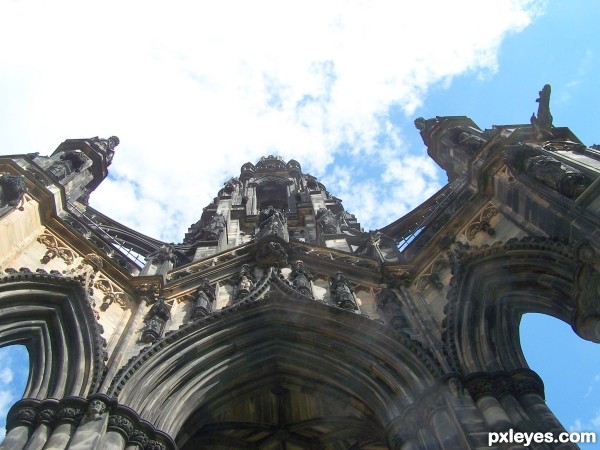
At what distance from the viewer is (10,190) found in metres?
10.4

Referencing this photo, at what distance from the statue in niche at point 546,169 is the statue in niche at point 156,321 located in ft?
20.0

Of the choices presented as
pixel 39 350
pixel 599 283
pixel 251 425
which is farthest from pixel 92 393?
pixel 599 283

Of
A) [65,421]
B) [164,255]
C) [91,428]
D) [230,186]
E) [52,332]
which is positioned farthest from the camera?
[230,186]

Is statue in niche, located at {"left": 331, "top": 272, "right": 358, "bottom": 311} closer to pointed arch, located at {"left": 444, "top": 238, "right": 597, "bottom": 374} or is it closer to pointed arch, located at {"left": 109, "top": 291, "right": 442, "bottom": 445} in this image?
pointed arch, located at {"left": 109, "top": 291, "right": 442, "bottom": 445}

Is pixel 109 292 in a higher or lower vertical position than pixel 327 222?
lower

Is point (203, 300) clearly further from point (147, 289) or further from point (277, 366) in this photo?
point (277, 366)

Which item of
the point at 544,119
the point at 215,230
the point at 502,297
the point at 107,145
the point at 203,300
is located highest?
the point at 107,145

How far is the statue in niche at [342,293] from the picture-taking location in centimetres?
1062

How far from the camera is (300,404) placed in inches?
414

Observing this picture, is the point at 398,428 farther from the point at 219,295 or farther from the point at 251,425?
→ the point at 219,295

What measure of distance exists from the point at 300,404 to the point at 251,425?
36.2 inches

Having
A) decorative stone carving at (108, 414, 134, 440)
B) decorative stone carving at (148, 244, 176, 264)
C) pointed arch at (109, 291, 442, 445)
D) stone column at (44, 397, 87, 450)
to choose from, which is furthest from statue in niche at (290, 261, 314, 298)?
stone column at (44, 397, 87, 450)

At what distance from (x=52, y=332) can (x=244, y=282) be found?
3.58 m

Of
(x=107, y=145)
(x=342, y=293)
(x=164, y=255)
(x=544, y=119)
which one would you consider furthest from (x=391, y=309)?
(x=107, y=145)
